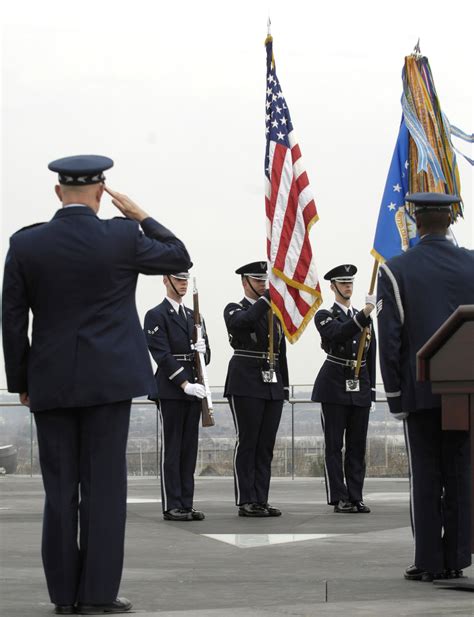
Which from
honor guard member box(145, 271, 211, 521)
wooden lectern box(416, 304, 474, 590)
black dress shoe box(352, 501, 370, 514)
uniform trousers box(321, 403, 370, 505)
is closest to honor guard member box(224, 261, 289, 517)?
honor guard member box(145, 271, 211, 521)

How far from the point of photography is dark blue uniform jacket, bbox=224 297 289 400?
34.6 ft

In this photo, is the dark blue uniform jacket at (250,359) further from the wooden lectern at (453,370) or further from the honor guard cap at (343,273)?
the wooden lectern at (453,370)

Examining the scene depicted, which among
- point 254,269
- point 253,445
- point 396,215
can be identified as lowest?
point 253,445

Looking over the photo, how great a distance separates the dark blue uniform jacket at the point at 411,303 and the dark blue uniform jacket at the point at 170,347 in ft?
13.1

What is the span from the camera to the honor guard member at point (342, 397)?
11.0 metres

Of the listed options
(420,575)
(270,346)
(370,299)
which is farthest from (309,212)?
(420,575)

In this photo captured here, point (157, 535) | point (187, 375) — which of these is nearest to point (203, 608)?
point (157, 535)

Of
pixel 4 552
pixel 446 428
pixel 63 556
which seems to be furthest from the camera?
pixel 4 552

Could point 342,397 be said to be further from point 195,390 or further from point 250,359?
point 195,390

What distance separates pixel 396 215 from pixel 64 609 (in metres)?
Result: 5.08

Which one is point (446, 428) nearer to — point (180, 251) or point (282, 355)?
point (180, 251)

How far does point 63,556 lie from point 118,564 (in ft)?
0.70

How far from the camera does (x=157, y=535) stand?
8.90m

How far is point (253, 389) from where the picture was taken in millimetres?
A: 10625
